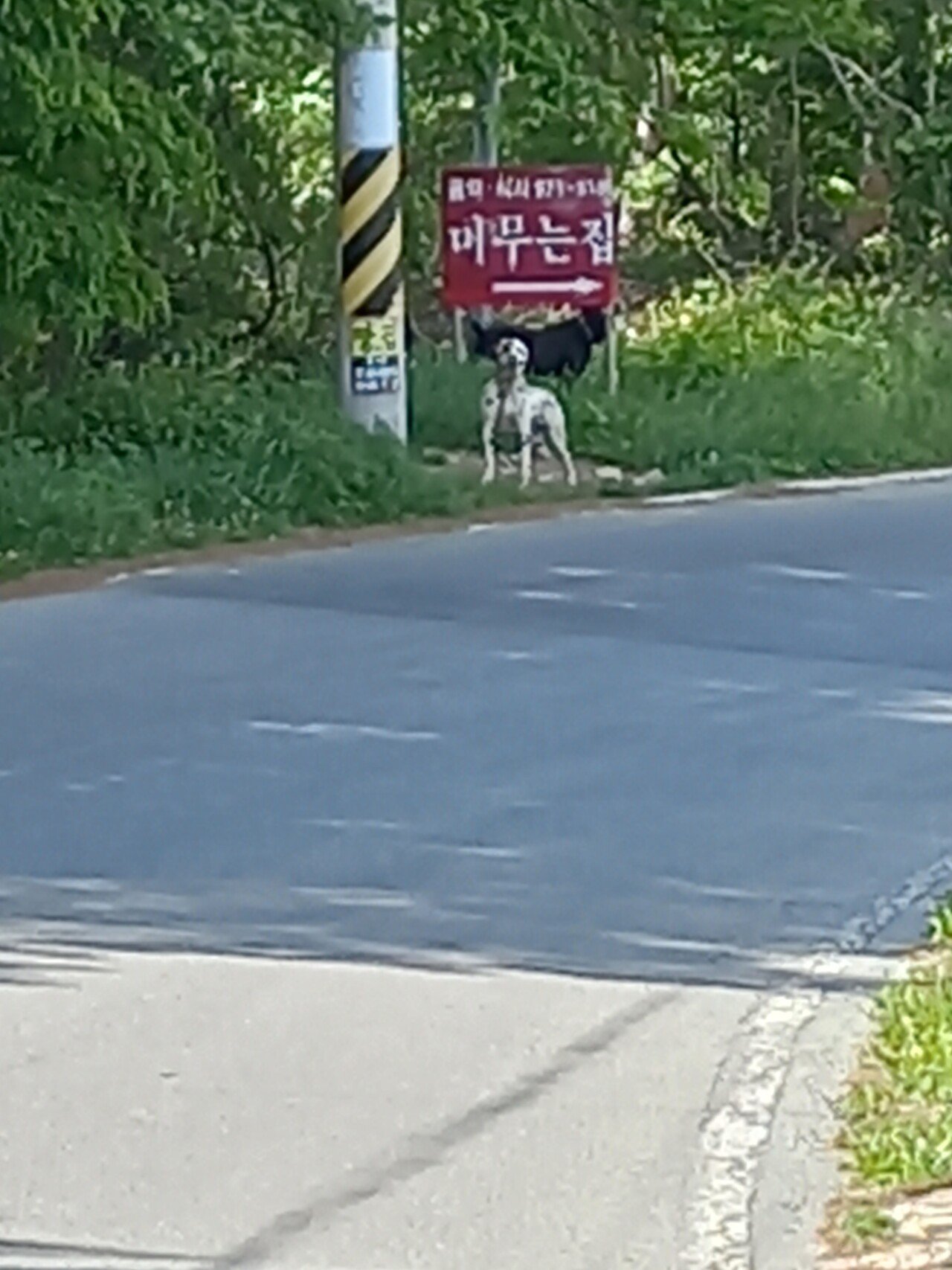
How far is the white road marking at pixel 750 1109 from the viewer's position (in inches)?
254

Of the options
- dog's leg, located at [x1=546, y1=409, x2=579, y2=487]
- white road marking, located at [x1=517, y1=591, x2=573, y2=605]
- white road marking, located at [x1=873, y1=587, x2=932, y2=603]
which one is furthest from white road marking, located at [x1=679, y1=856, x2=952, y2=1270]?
dog's leg, located at [x1=546, y1=409, x2=579, y2=487]

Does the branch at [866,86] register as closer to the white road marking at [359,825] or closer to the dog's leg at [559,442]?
the dog's leg at [559,442]

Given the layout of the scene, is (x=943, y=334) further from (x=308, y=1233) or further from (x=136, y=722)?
(x=308, y=1233)

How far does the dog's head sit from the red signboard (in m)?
1.35

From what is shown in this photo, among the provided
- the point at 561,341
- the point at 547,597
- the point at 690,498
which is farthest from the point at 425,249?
the point at 547,597

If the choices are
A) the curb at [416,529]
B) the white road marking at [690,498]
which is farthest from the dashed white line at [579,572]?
the white road marking at [690,498]

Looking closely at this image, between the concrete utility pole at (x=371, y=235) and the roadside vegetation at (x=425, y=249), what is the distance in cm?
35

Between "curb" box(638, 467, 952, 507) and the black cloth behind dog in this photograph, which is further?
the black cloth behind dog

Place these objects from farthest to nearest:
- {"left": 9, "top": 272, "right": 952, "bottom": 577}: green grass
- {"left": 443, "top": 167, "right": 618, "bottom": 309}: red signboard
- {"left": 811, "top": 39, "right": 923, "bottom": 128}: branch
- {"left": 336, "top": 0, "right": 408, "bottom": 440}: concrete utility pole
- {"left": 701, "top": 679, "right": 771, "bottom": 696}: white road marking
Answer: {"left": 811, "top": 39, "right": 923, "bottom": 128}: branch → {"left": 443, "top": 167, "right": 618, "bottom": 309}: red signboard → {"left": 336, "top": 0, "right": 408, "bottom": 440}: concrete utility pole → {"left": 9, "top": 272, "right": 952, "bottom": 577}: green grass → {"left": 701, "top": 679, "right": 771, "bottom": 696}: white road marking

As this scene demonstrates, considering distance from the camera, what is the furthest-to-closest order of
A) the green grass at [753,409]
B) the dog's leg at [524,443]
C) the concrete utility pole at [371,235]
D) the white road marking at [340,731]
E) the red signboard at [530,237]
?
the red signboard at [530,237], the green grass at [753,409], the dog's leg at [524,443], the concrete utility pole at [371,235], the white road marking at [340,731]

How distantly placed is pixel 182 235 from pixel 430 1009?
54.6 ft

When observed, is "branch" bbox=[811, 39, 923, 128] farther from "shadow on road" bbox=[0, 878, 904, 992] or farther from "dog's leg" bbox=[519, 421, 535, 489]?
"shadow on road" bbox=[0, 878, 904, 992]

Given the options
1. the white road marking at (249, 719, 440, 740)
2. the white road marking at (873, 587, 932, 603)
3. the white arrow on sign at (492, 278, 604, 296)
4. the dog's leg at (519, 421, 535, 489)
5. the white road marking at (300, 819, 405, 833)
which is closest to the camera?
the white road marking at (300, 819, 405, 833)

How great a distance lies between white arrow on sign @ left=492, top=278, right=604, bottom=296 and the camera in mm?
23203
